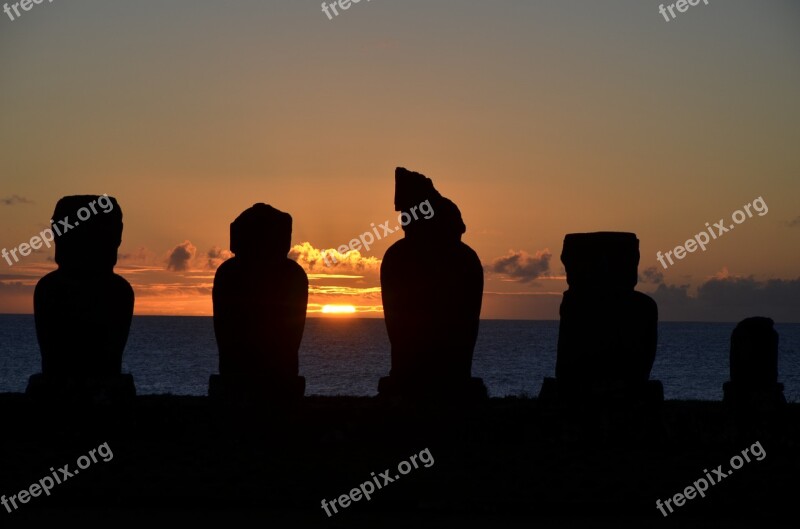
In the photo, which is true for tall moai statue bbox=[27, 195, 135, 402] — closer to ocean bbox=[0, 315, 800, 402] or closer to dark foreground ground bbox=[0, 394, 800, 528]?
dark foreground ground bbox=[0, 394, 800, 528]

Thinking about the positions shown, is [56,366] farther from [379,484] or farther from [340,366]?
[340,366]

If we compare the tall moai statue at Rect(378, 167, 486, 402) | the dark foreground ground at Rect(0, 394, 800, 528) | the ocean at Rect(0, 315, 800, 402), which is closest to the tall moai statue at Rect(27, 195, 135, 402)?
the dark foreground ground at Rect(0, 394, 800, 528)

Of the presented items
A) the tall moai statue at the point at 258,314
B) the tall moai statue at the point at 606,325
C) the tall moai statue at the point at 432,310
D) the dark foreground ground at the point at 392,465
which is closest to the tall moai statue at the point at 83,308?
the dark foreground ground at the point at 392,465

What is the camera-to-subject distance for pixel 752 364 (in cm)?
1658

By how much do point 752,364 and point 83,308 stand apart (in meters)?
9.10

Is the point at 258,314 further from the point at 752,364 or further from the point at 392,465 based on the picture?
the point at 752,364

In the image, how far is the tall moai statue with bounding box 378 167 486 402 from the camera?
15.2 meters

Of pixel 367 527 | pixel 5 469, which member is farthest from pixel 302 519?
pixel 5 469

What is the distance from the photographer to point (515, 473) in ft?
41.2

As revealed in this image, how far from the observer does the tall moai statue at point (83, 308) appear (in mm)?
15148

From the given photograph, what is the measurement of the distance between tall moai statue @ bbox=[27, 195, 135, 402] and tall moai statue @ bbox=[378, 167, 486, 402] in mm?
3450

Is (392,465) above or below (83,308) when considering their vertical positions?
below

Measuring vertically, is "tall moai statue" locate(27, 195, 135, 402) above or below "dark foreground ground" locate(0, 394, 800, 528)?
above

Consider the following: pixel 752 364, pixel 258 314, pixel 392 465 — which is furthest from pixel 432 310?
pixel 752 364
